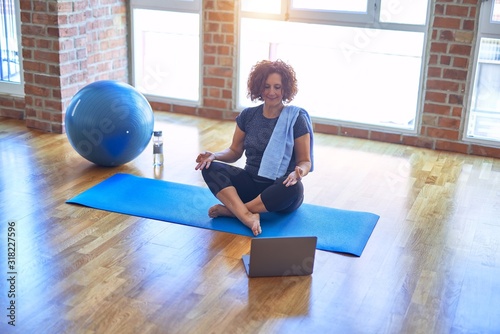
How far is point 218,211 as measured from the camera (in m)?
3.89

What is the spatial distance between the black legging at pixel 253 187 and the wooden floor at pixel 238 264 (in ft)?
0.85

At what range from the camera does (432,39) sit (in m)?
5.19

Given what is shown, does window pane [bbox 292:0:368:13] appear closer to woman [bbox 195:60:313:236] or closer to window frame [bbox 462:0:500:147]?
window frame [bbox 462:0:500:147]

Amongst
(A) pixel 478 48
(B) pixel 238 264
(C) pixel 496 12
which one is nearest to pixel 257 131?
(B) pixel 238 264

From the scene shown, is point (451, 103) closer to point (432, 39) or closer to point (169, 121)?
point (432, 39)

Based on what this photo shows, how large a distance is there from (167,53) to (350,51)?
1637mm

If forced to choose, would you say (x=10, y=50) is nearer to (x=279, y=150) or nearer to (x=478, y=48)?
(x=279, y=150)

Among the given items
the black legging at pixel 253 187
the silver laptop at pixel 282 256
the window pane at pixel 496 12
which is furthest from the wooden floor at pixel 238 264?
the window pane at pixel 496 12

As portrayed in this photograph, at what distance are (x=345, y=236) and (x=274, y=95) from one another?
0.85 m

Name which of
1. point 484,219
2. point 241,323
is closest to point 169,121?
point 484,219

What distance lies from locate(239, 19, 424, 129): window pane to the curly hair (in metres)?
1.81

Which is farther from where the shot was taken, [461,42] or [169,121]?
[169,121]

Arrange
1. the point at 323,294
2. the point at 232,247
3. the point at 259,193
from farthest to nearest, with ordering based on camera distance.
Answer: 1. the point at 259,193
2. the point at 232,247
3. the point at 323,294

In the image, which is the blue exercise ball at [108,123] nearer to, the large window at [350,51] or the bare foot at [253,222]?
the bare foot at [253,222]
